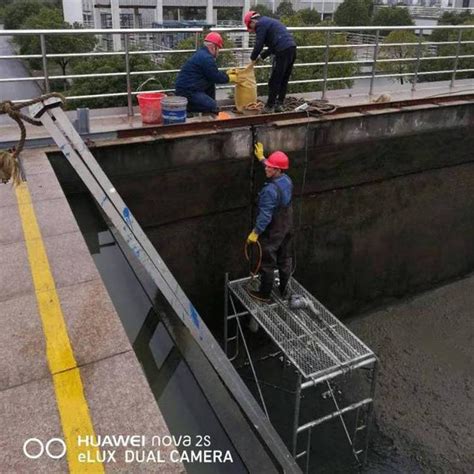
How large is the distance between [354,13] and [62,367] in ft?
212

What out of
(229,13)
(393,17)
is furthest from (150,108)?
(229,13)

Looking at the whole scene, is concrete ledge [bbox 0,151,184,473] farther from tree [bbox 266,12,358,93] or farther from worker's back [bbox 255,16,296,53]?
tree [bbox 266,12,358,93]

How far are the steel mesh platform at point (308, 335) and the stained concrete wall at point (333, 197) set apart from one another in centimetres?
115

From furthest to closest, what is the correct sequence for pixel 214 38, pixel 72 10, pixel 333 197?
pixel 72 10
pixel 333 197
pixel 214 38

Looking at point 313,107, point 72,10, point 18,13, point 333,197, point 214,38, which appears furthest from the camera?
point 72,10

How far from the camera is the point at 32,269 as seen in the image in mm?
3998

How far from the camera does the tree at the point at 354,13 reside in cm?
5903

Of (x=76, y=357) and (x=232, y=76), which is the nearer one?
(x=76, y=357)

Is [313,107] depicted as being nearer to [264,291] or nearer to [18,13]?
[264,291]

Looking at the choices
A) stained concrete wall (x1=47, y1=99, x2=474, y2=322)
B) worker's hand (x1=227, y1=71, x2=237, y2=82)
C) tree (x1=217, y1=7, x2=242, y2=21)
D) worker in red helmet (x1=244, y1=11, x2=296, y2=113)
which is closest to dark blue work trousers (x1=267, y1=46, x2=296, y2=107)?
worker in red helmet (x1=244, y1=11, x2=296, y2=113)

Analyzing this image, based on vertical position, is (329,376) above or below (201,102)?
below

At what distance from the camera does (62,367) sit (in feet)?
9.85

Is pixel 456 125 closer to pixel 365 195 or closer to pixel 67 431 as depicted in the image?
pixel 365 195

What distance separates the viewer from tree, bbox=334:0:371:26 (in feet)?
194
